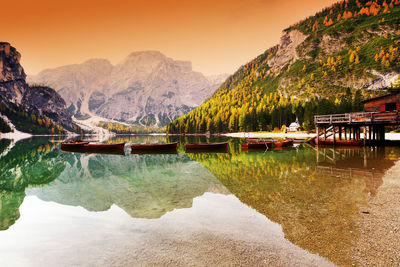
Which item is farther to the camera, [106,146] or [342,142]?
[106,146]

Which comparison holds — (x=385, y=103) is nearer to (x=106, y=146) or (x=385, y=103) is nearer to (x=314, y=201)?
(x=314, y=201)

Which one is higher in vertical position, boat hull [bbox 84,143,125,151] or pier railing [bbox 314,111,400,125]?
pier railing [bbox 314,111,400,125]

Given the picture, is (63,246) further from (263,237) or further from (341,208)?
(341,208)

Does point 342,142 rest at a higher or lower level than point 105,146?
lower

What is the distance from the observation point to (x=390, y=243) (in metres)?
7.02

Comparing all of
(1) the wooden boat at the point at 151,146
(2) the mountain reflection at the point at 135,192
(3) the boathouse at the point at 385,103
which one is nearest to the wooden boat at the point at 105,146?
(1) the wooden boat at the point at 151,146

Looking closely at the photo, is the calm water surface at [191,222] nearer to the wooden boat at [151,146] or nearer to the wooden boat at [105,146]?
the wooden boat at [151,146]

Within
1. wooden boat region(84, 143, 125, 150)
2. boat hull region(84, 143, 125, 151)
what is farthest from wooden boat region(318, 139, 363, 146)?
wooden boat region(84, 143, 125, 150)

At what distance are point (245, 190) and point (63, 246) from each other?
10.1 meters

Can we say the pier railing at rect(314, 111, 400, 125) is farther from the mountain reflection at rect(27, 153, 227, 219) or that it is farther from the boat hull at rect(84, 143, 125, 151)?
the boat hull at rect(84, 143, 125, 151)

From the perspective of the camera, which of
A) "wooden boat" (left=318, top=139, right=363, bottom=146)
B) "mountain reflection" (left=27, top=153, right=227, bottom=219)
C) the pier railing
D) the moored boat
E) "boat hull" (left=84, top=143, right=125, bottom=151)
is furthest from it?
"boat hull" (left=84, top=143, right=125, bottom=151)

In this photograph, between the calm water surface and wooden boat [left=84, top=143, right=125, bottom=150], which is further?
wooden boat [left=84, top=143, right=125, bottom=150]

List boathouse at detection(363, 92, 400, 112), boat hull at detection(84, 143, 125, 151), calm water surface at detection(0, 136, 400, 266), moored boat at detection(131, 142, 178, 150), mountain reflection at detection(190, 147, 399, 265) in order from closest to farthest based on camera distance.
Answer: calm water surface at detection(0, 136, 400, 266) → mountain reflection at detection(190, 147, 399, 265) → boathouse at detection(363, 92, 400, 112) → moored boat at detection(131, 142, 178, 150) → boat hull at detection(84, 143, 125, 151)

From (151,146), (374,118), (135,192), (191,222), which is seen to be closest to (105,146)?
(151,146)
